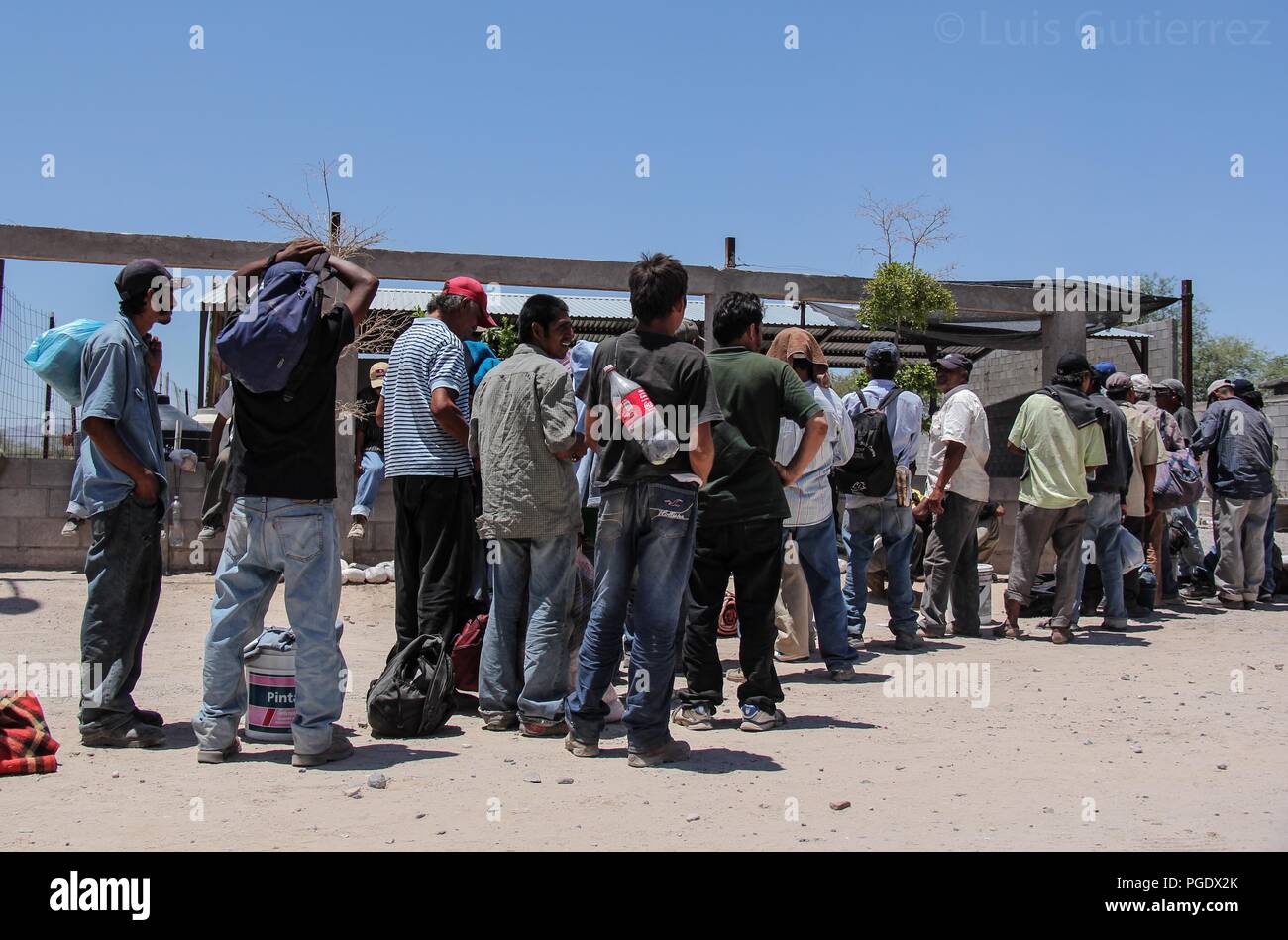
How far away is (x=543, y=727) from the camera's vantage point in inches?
194

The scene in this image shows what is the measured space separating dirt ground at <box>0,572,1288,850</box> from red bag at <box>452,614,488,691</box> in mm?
299

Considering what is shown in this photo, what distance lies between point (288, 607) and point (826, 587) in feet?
10.3

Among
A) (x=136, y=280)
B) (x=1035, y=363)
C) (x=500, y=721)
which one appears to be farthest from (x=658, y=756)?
(x=1035, y=363)

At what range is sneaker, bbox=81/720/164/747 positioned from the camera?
4.70 m

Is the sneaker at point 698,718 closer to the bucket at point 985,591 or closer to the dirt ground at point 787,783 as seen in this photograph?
the dirt ground at point 787,783

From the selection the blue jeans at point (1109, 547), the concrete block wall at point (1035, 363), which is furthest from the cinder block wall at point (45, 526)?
the concrete block wall at point (1035, 363)

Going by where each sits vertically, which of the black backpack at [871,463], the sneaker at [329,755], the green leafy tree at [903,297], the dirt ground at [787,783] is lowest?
the dirt ground at [787,783]

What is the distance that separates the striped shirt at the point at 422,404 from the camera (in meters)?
5.36

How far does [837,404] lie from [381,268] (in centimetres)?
501

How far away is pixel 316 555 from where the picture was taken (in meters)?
4.39

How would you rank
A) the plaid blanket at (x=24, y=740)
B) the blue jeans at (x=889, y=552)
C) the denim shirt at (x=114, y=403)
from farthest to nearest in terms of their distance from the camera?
the blue jeans at (x=889, y=552) < the denim shirt at (x=114, y=403) < the plaid blanket at (x=24, y=740)

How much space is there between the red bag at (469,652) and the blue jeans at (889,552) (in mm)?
2915

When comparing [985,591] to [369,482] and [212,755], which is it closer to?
[369,482]
